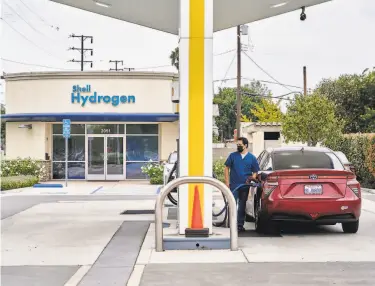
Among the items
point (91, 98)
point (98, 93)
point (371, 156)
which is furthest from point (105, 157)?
point (371, 156)

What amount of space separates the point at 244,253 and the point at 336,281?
2.08 m

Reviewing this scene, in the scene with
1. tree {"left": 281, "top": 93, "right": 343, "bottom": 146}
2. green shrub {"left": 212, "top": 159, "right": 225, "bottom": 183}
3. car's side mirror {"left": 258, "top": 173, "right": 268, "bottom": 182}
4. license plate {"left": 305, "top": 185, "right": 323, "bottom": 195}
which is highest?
tree {"left": 281, "top": 93, "right": 343, "bottom": 146}

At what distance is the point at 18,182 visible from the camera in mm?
24969

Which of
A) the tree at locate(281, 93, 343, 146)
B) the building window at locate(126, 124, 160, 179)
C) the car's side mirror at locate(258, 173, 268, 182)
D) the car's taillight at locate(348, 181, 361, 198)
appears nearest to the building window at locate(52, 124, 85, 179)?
the building window at locate(126, 124, 160, 179)

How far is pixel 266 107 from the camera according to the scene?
72.6 meters

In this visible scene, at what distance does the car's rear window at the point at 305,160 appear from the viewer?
1151 centimetres

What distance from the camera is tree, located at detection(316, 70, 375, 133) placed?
1742 inches

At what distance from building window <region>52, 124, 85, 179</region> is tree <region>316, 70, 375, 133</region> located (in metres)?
21.8

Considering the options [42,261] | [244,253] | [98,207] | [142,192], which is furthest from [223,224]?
[142,192]

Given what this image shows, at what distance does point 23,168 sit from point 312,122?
58.0 ft

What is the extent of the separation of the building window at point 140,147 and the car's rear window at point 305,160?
1803cm

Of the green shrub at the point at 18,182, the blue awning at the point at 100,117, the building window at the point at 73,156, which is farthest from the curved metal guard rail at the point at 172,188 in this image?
the building window at the point at 73,156

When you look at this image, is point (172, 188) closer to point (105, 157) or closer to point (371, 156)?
point (371, 156)

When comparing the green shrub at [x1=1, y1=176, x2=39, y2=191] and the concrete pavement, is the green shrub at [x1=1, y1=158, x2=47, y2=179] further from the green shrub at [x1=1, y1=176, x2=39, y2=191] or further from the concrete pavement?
the concrete pavement
